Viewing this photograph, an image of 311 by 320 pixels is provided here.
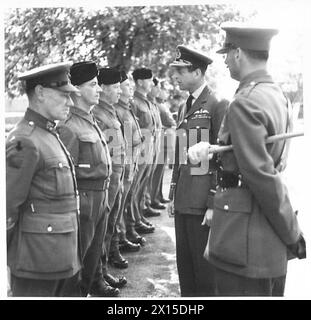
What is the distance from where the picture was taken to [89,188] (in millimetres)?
2201

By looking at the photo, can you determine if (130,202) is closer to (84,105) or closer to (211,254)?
(84,105)

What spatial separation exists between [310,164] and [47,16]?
1.43 m

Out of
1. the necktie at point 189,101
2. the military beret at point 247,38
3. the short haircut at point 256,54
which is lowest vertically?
the necktie at point 189,101

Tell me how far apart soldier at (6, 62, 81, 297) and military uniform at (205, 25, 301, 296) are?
60 cm

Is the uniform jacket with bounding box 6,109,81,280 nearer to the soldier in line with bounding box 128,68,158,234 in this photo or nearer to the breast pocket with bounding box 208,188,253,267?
the breast pocket with bounding box 208,188,253,267

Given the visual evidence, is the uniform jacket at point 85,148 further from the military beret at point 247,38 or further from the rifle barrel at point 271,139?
the military beret at point 247,38

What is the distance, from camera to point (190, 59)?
7.17 feet

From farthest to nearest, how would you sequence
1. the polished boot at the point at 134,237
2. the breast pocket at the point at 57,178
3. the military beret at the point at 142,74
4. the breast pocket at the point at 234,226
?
the polished boot at the point at 134,237, the military beret at the point at 142,74, the breast pocket at the point at 57,178, the breast pocket at the point at 234,226

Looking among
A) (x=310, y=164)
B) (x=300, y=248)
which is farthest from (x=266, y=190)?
(x=310, y=164)

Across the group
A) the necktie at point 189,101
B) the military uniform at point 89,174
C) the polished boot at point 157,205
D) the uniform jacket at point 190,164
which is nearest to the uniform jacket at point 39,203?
the military uniform at point 89,174

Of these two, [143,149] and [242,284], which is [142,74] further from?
[242,284]

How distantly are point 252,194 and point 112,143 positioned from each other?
993mm

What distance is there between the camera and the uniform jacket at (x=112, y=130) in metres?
2.45

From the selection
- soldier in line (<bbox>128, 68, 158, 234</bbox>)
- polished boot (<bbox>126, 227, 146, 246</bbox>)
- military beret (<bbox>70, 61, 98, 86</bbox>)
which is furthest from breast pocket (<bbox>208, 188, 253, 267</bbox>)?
polished boot (<bbox>126, 227, 146, 246</bbox>)
